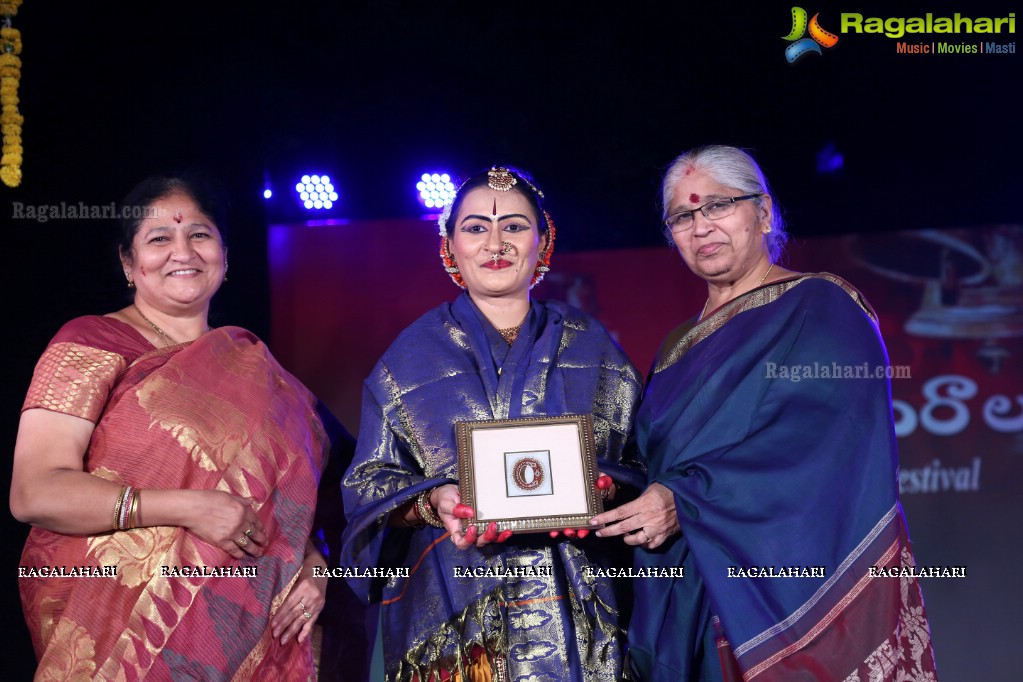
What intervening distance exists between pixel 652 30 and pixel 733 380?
2.81 m

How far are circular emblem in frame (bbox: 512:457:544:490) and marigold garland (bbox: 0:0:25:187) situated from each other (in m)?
2.30

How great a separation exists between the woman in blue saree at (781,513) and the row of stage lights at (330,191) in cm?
283

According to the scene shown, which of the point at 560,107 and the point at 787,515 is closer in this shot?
the point at 787,515

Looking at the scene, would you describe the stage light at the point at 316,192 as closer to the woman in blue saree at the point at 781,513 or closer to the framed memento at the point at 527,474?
the woman in blue saree at the point at 781,513

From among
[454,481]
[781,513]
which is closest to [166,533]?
[454,481]

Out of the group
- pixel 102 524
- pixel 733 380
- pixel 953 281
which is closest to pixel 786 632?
pixel 733 380

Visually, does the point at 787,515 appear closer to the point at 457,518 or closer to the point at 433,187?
the point at 457,518

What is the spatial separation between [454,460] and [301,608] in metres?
0.70

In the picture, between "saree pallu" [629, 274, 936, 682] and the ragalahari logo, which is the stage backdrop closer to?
the ragalahari logo

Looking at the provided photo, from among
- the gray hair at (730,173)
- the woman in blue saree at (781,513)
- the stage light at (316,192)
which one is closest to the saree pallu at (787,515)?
the woman in blue saree at (781,513)

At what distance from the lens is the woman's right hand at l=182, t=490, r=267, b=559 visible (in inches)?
102

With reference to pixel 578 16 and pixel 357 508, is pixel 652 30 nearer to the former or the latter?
pixel 578 16

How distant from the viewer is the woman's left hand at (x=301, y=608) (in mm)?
2811

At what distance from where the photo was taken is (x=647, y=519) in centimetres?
263
